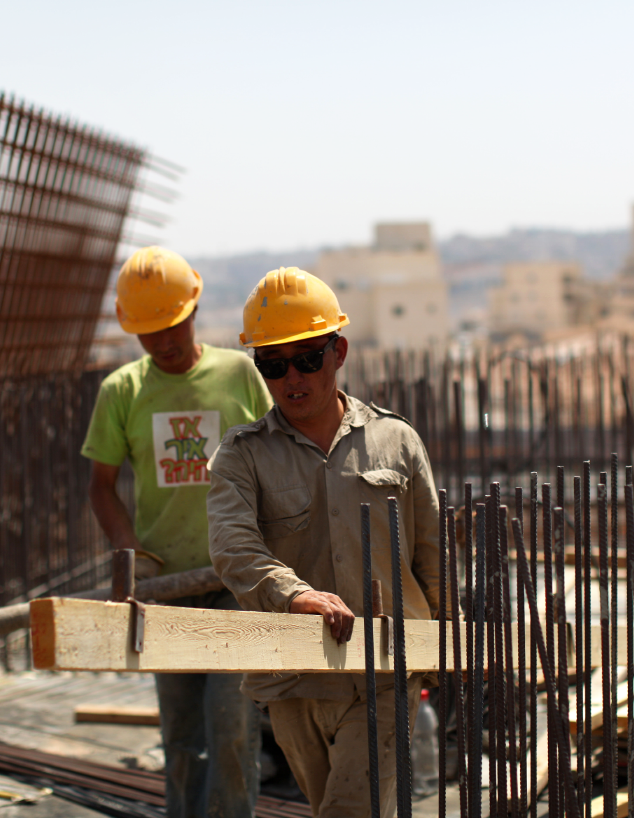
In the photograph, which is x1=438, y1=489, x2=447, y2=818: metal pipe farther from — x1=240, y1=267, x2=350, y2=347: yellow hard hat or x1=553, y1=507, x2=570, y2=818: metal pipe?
x1=240, y1=267, x2=350, y2=347: yellow hard hat

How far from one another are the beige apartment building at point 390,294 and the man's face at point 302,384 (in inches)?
2731

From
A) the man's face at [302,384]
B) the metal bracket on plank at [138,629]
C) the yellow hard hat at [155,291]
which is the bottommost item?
the metal bracket on plank at [138,629]

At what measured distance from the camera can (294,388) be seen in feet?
9.04

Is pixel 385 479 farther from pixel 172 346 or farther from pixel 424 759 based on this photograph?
pixel 424 759

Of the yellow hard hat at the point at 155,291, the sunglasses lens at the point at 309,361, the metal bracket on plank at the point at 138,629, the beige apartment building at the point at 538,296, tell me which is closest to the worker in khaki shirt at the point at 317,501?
the sunglasses lens at the point at 309,361

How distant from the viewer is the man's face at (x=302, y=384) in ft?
9.01

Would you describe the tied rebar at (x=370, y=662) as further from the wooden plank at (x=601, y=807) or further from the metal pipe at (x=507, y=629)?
the wooden plank at (x=601, y=807)

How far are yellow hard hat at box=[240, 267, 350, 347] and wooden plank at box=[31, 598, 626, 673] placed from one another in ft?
2.89

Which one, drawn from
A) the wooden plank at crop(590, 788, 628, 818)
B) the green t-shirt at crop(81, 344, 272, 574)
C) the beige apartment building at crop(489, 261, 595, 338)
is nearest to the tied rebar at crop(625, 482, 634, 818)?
the wooden plank at crop(590, 788, 628, 818)

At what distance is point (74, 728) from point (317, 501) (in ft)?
10.8

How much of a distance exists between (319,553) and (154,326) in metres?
1.41

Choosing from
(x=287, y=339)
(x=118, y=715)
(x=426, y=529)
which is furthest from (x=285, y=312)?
(x=118, y=715)

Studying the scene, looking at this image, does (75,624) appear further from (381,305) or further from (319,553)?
(381,305)

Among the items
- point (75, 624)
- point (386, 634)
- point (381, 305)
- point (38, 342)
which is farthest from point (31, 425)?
point (381, 305)
